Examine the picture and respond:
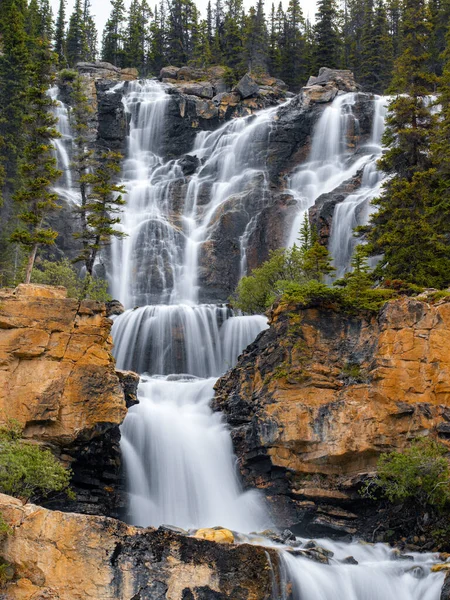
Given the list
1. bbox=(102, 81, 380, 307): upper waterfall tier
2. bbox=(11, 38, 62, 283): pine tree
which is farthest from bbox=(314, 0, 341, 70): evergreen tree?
bbox=(11, 38, 62, 283): pine tree

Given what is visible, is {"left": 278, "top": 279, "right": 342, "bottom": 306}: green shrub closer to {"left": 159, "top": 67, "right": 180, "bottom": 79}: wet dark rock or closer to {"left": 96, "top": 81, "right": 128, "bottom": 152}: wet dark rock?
{"left": 96, "top": 81, "right": 128, "bottom": 152}: wet dark rock

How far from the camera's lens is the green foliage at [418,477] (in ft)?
65.1

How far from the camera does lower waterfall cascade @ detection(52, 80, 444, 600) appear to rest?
18.7 metres

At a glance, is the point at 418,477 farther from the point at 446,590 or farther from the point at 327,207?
the point at 327,207

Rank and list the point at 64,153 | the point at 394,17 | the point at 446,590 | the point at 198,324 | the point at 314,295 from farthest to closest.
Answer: the point at 394,17 < the point at 64,153 < the point at 198,324 < the point at 314,295 < the point at 446,590

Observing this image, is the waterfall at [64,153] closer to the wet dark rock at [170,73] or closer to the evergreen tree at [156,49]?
the wet dark rock at [170,73]

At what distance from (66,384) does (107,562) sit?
8.29m

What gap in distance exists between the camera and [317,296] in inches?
957

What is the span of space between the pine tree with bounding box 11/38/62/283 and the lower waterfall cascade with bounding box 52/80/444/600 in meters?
7.21

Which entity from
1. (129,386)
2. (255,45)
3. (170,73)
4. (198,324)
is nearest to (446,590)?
(129,386)

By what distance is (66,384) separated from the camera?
70.7 ft

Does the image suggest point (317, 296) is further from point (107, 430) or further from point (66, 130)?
point (66, 130)

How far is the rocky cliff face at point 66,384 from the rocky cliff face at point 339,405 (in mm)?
5350

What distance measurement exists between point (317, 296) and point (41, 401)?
10462 mm
